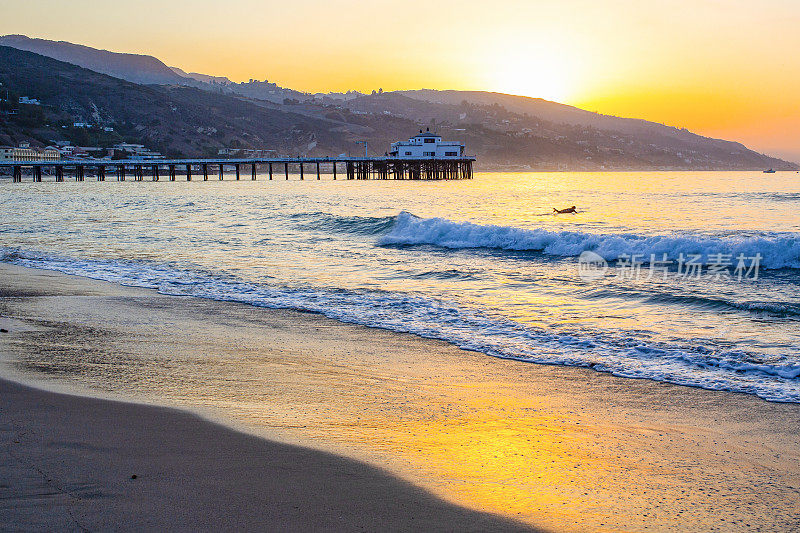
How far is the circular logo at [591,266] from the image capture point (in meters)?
13.5

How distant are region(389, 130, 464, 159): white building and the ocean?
7318 cm

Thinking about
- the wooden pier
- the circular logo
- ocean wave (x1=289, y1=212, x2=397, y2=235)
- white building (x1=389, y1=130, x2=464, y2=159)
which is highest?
white building (x1=389, y1=130, x2=464, y2=159)

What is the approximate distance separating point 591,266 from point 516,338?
310 inches

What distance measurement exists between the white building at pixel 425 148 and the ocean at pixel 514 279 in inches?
2881

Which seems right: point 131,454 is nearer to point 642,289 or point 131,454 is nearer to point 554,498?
point 554,498

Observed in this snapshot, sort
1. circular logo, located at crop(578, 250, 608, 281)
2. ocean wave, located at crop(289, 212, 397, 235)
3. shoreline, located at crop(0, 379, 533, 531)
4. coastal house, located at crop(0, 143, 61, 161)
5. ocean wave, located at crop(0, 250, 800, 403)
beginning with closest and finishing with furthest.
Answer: shoreline, located at crop(0, 379, 533, 531) < ocean wave, located at crop(0, 250, 800, 403) < circular logo, located at crop(578, 250, 608, 281) < ocean wave, located at crop(289, 212, 397, 235) < coastal house, located at crop(0, 143, 61, 161)

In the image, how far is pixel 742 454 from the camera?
438 cm

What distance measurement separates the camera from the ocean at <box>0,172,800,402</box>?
24.2 feet

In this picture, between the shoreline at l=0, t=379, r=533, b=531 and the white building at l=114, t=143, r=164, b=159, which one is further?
the white building at l=114, t=143, r=164, b=159

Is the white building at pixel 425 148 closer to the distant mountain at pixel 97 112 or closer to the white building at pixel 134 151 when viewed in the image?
the white building at pixel 134 151

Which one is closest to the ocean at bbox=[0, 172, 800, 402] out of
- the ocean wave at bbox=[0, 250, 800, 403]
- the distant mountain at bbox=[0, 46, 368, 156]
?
the ocean wave at bbox=[0, 250, 800, 403]

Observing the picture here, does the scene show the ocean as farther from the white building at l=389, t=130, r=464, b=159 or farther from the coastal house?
the coastal house

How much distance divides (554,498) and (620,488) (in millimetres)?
457

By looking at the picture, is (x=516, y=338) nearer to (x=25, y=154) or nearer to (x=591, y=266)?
(x=591, y=266)
